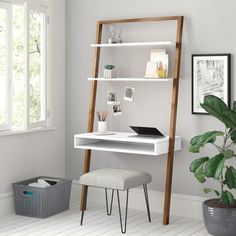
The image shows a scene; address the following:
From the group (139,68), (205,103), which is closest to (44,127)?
(139,68)

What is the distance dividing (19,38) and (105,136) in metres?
1.29

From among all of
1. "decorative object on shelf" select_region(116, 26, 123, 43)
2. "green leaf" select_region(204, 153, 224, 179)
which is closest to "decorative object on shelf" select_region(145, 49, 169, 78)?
"decorative object on shelf" select_region(116, 26, 123, 43)

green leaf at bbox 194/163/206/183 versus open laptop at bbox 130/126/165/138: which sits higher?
open laptop at bbox 130/126/165/138

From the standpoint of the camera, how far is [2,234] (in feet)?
15.4

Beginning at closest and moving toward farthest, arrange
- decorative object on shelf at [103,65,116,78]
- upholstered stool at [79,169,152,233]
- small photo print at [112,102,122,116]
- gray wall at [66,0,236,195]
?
upholstered stool at [79,169,152,233], gray wall at [66,0,236,195], decorative object on shelf at [103,65,116,78], small photo print at [112,102,122,116]

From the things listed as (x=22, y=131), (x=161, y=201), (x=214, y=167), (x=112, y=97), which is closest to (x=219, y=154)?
(x=214, y=167)

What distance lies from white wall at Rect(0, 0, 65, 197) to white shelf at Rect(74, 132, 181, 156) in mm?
534

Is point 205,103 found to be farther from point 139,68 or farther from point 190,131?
point 139,68

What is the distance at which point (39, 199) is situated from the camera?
522 cm

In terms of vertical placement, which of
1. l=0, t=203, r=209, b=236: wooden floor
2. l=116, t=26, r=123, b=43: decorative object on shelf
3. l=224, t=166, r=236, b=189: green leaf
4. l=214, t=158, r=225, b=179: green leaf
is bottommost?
l=0, t=203, r=209, b=236: wooden floor

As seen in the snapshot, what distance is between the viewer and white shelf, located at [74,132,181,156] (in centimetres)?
498

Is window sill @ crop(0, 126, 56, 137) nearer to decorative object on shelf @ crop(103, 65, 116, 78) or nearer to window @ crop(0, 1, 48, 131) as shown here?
window @ crop(0, 1, 48, 131)

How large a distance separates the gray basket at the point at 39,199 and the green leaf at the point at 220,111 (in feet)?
5.70

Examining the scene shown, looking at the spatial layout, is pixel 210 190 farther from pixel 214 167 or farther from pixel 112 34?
pixel 112 34
